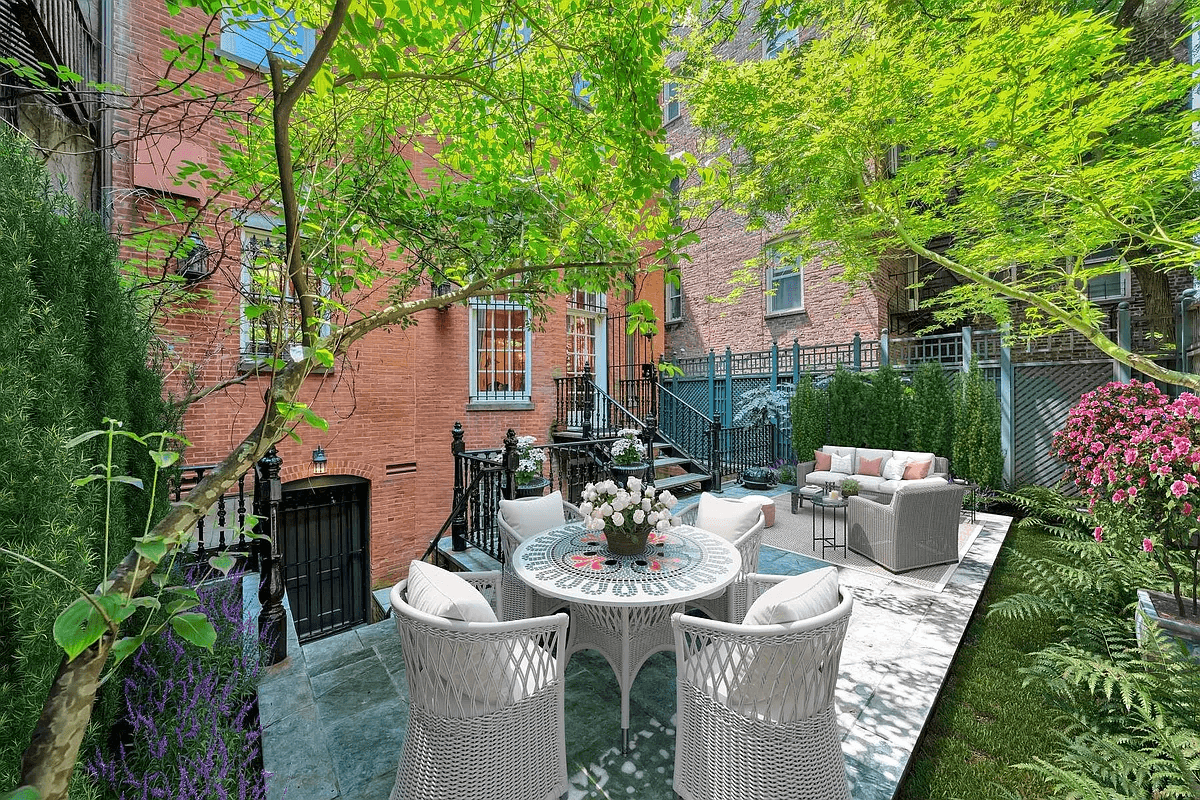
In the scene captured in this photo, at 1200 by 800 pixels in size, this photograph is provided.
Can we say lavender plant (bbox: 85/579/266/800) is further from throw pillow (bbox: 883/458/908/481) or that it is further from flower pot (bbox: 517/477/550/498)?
throw pillow (bbox: 883/458/908/481)

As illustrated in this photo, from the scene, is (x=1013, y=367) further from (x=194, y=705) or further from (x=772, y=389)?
(x=194, y=705)

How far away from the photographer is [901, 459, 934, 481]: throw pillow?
23.2 feet

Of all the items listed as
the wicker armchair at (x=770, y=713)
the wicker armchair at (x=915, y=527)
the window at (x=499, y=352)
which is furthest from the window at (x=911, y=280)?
the wicker armchair at (x=770, y=713)

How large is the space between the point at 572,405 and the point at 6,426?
790 cm

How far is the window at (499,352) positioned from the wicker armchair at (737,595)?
546 cm

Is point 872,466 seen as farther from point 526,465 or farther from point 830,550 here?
point 526,465

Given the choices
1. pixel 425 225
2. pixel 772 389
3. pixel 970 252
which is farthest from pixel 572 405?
pixel 970 252

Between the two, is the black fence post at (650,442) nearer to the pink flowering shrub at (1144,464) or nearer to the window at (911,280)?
the pink flowering shrub at (1144,464)

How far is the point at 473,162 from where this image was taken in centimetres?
367

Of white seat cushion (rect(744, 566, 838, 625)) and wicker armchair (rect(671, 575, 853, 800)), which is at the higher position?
white seat cushion (rect(744, 566, 838, 625))

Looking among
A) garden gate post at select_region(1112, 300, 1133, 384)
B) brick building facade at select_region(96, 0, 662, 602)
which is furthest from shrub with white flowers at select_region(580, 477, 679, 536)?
garden gate post at select_region(1112, 300, 1133, 384)

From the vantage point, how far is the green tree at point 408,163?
1.26 m

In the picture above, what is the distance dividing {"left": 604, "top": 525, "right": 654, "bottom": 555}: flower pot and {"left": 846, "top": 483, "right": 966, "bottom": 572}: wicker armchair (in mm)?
3193

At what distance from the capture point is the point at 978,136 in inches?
192
